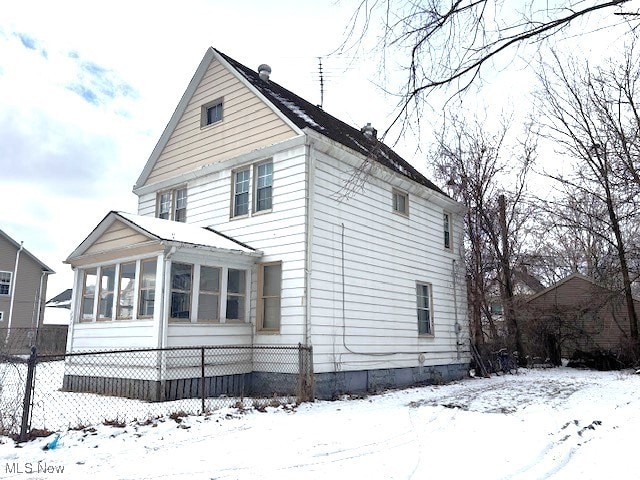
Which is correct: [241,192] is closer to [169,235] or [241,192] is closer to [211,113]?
[169,235]

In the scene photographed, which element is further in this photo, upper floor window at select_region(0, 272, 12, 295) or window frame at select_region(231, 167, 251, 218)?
upper floor window at select_region(0, 272, 12, 295)

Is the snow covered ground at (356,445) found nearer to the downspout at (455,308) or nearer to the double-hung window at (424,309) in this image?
the double-hung window at (424,309)

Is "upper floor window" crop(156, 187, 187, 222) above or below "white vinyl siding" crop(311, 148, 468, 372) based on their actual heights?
above

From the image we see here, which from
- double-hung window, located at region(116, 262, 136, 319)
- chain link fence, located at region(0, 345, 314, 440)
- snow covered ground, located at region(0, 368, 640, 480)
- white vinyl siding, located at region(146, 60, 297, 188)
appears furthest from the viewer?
white vinyl siding, located at region(146, 60, 297, 188)

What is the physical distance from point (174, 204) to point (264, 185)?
3565 mm

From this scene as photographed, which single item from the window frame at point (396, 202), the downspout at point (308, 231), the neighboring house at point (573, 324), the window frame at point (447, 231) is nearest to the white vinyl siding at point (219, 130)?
the downspout at point (308, 231)

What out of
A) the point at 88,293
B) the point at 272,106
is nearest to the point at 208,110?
the point at 272,106

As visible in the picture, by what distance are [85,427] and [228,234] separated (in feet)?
20.6

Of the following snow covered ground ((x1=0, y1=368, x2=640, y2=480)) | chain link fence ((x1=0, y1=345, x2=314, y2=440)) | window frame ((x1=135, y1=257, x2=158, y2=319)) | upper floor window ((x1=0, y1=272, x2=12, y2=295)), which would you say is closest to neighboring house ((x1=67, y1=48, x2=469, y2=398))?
window frame ((x1=135, y1=257, x2=158, y2=319))

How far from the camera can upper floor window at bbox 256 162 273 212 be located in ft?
38.4

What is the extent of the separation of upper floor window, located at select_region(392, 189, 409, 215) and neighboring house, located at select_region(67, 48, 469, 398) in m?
0.05

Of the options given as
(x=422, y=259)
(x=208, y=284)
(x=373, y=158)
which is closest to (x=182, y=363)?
(x=208, y=284)

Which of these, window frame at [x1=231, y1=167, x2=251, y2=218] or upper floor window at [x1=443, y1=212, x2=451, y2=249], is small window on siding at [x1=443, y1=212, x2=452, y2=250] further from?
window frame at [x1=231, y1=167, x2=251, y2=218]

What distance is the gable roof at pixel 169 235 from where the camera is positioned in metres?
9.90
